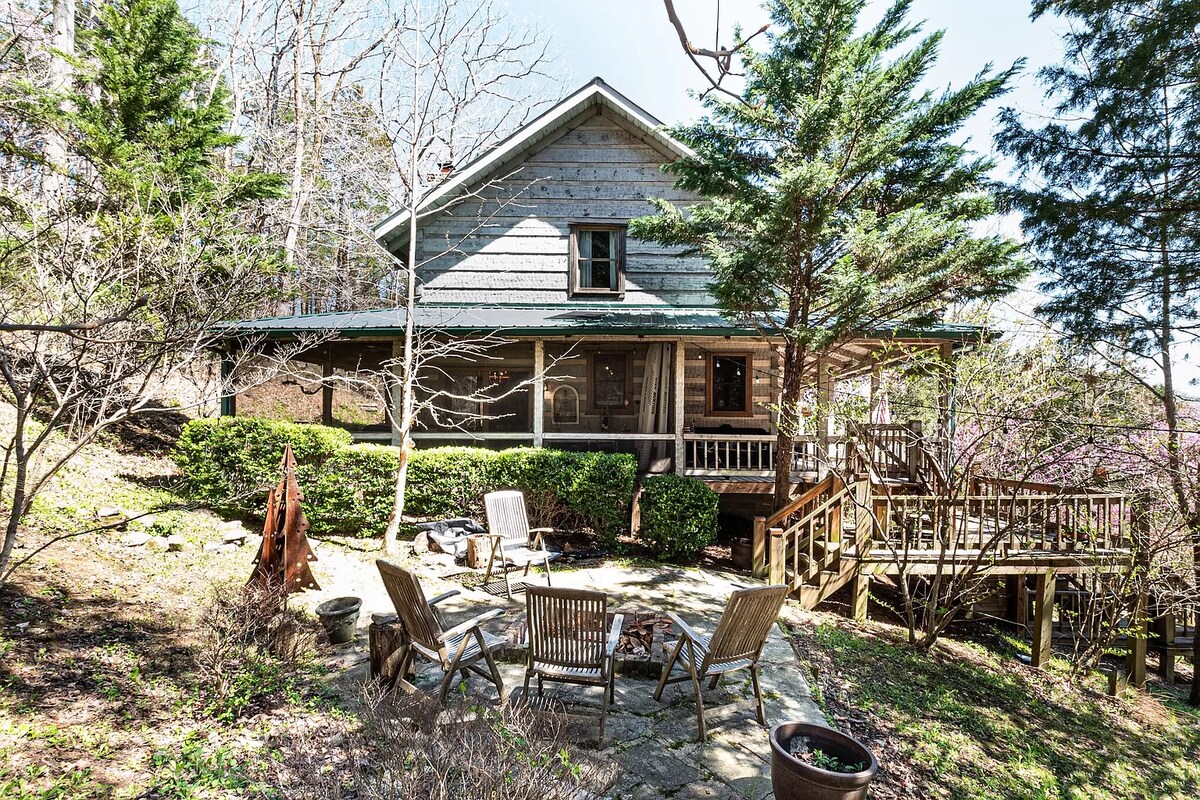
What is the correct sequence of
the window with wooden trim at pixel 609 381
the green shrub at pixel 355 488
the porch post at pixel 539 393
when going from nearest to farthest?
the green shrub at pixel 355 488
the porch post at pixel 539 393
the window with wooden trim at pixel 609 381

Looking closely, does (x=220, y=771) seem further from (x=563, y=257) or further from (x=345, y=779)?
(x=563, y=257)

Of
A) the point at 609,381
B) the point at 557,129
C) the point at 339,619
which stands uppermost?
the point at 557,129

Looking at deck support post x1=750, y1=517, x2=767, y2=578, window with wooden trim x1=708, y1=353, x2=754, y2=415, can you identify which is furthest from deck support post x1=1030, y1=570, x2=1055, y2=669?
window with wooden trim x1=708, y1=353, x2=754, y2=415

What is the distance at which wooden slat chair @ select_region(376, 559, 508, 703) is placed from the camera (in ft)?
14.1

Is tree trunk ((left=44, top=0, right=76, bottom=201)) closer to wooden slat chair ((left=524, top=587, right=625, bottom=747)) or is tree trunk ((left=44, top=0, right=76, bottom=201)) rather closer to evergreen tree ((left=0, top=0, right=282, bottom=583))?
evergreen tree ((left=0, top=0, right=282, bottom=583))

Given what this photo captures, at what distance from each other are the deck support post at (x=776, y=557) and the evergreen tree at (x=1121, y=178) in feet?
13.8

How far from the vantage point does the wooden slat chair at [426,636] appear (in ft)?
14.1

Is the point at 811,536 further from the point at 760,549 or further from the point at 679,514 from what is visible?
the point at 679,514

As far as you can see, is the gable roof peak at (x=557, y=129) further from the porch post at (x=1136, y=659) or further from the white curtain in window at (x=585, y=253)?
the porch post at (x=1136, y=659)

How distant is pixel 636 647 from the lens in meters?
5.41

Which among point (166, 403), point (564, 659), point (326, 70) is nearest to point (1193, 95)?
point (564, 659)

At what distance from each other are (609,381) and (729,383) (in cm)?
273

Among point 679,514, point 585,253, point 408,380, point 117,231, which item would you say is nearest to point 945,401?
point 679,514

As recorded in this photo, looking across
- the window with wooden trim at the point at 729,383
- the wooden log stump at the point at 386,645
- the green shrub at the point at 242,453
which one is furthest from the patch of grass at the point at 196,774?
the window with wooden trim at the point at 729,383
